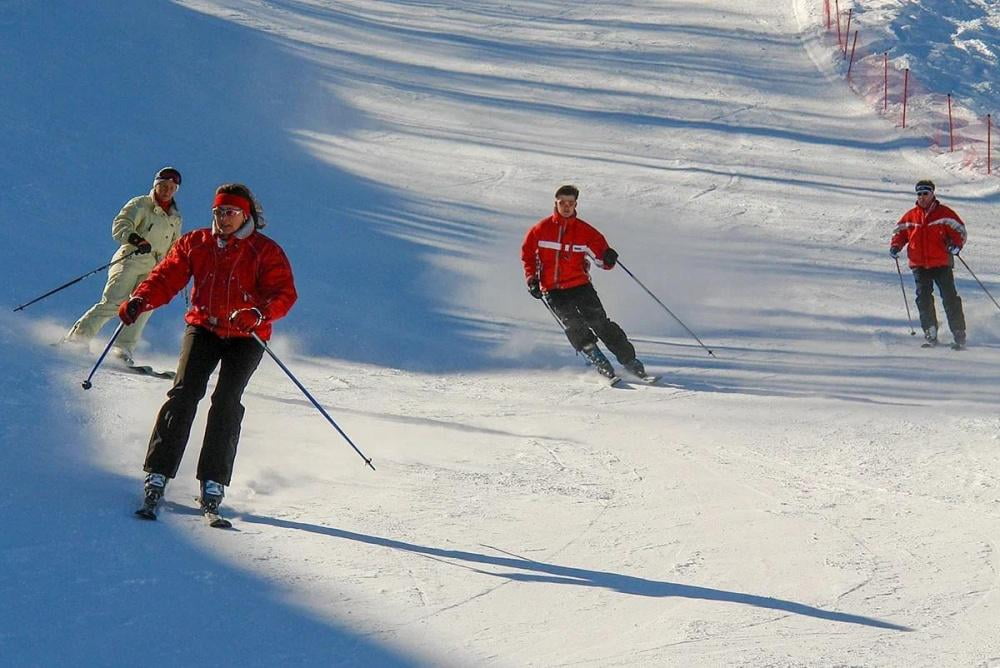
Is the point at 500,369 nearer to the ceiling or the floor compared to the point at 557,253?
nearer to the floor

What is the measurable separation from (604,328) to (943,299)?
391cm

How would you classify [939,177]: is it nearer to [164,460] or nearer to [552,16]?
[552,16]

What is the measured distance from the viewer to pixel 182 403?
5.82 metres

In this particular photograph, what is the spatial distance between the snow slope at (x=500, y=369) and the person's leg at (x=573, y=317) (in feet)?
1.53

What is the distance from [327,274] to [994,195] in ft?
33.2

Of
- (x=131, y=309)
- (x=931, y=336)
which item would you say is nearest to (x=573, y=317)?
(x=931, y=336)

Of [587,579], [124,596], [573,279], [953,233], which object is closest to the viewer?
[124,596]

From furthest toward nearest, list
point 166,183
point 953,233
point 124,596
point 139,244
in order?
point 953,233
point 166,183
point 139,244
point 124,596

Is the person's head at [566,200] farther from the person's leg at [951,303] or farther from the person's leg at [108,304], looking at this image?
the person's leg at [951,303]

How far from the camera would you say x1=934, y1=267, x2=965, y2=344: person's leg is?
1234 centimetres

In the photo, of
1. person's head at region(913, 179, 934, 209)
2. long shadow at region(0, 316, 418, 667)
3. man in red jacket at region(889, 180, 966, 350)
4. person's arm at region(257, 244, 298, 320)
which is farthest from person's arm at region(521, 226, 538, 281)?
long shadow at region(0, 316, 418, 667)

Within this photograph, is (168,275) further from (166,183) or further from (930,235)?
(930,235)

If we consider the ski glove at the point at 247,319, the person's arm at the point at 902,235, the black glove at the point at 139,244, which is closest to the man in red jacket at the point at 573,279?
the black glove at the point at 139,244

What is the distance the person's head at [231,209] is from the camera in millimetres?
5887
